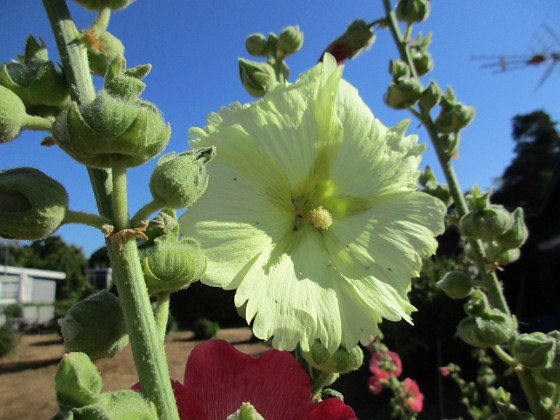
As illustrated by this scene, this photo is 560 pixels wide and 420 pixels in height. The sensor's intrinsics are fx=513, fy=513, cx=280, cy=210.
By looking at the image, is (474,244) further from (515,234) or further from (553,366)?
(553,366)

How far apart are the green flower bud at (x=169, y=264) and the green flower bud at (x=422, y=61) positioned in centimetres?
155

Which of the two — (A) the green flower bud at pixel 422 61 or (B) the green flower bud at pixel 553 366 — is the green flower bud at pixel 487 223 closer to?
(B) the green flower bud at pixel 553 366

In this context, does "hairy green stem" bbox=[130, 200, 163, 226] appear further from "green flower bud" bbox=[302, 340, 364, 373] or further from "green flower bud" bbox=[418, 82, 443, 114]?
"green flower bud" bbox=[418, 82, 443, 114]

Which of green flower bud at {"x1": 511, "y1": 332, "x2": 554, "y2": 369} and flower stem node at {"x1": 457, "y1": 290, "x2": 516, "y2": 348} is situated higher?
flower stem node at {"x1": 457, "y1": 290, "x2": 516, "y2": 348}

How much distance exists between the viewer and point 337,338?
0.63 meters

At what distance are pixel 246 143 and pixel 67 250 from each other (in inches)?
1707

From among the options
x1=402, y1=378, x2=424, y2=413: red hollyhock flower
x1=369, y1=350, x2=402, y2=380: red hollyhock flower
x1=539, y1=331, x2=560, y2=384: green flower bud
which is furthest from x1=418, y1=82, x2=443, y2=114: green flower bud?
x1=369, y1=350, x2=402, y2=380: red hollyhock flower

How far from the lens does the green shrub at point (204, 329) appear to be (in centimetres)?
1934

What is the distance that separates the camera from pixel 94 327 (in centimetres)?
52

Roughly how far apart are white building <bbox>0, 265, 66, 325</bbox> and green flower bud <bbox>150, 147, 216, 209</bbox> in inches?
1087

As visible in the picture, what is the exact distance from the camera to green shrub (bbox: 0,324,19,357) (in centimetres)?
1902

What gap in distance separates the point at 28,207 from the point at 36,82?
0.18 m

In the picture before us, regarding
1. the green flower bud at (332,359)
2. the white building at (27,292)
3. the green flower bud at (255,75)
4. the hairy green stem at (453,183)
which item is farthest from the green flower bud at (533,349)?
the white building at (27,292)

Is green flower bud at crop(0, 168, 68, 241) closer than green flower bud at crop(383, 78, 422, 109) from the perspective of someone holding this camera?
Yes
